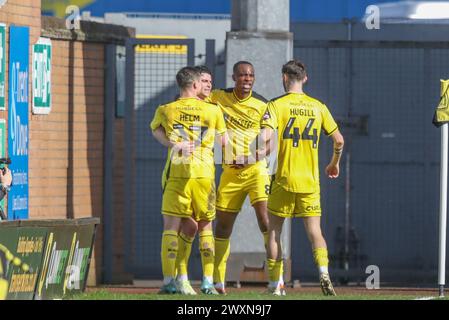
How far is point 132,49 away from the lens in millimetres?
17672

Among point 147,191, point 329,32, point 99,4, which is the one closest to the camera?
point 147,191

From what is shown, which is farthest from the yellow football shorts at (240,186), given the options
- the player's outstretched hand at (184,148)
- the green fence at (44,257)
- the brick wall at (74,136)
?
the brick wall at (74,136)

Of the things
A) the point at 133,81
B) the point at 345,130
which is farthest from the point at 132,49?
the point at 345,130

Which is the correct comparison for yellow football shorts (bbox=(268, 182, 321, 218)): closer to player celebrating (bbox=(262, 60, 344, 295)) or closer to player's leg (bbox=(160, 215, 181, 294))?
player celebrating (bbox=(262, 60, 344, 295))

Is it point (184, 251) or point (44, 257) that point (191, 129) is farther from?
point (44, 257)

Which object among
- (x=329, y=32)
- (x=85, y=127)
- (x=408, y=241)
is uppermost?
(x=329, y=32)

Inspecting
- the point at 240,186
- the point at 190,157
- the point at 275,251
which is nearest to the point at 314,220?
the point at 275,251

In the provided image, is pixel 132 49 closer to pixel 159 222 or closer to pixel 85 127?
pixel 85 127

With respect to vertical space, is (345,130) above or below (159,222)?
above

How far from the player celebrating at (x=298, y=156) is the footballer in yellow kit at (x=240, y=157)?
500 mm

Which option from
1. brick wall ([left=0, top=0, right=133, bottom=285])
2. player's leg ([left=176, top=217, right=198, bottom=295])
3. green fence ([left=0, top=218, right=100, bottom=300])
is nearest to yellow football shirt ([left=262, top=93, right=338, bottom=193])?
player's leg ([left=176, top=217, right=198, bottom=295])

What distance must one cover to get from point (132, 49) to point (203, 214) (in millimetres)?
4414

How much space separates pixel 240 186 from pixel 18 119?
105 inches
